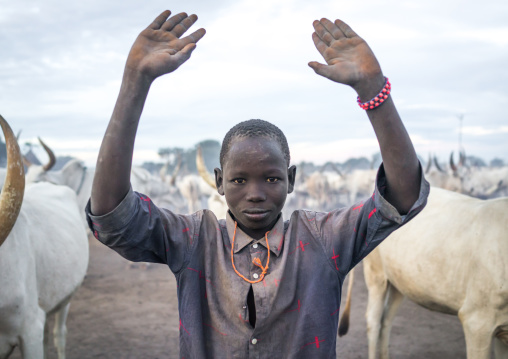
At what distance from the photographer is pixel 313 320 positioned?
1479 millimetres

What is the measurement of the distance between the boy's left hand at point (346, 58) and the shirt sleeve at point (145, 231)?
2.28 feet

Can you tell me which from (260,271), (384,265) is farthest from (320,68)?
(384,265)

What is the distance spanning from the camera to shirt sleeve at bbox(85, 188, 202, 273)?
4.39 feet

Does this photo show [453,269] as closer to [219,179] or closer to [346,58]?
[219,179]

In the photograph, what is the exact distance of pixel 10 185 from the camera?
2225 millimetres

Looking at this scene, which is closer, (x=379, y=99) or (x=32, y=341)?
(x=379, y=99)

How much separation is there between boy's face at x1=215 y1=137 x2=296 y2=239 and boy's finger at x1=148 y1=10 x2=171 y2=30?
1.48 ft

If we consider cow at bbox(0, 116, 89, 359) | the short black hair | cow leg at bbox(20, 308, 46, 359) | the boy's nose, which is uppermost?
the short black hair

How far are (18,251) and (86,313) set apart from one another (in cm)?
369

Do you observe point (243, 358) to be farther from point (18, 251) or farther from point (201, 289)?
point (18, 251)

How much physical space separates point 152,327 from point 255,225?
16.1ft

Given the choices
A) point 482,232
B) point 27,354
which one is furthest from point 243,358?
point 482,232

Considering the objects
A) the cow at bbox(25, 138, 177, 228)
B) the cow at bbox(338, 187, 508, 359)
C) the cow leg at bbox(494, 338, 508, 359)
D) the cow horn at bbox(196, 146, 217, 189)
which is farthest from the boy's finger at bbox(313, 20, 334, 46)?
the cow at bbox(25, 138, 177, 228)

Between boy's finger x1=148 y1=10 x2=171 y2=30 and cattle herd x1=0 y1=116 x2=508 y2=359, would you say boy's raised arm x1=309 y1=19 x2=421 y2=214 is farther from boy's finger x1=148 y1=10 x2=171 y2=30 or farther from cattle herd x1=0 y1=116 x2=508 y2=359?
cattle herd x1=0 y1=116 x2=508 y2=359
